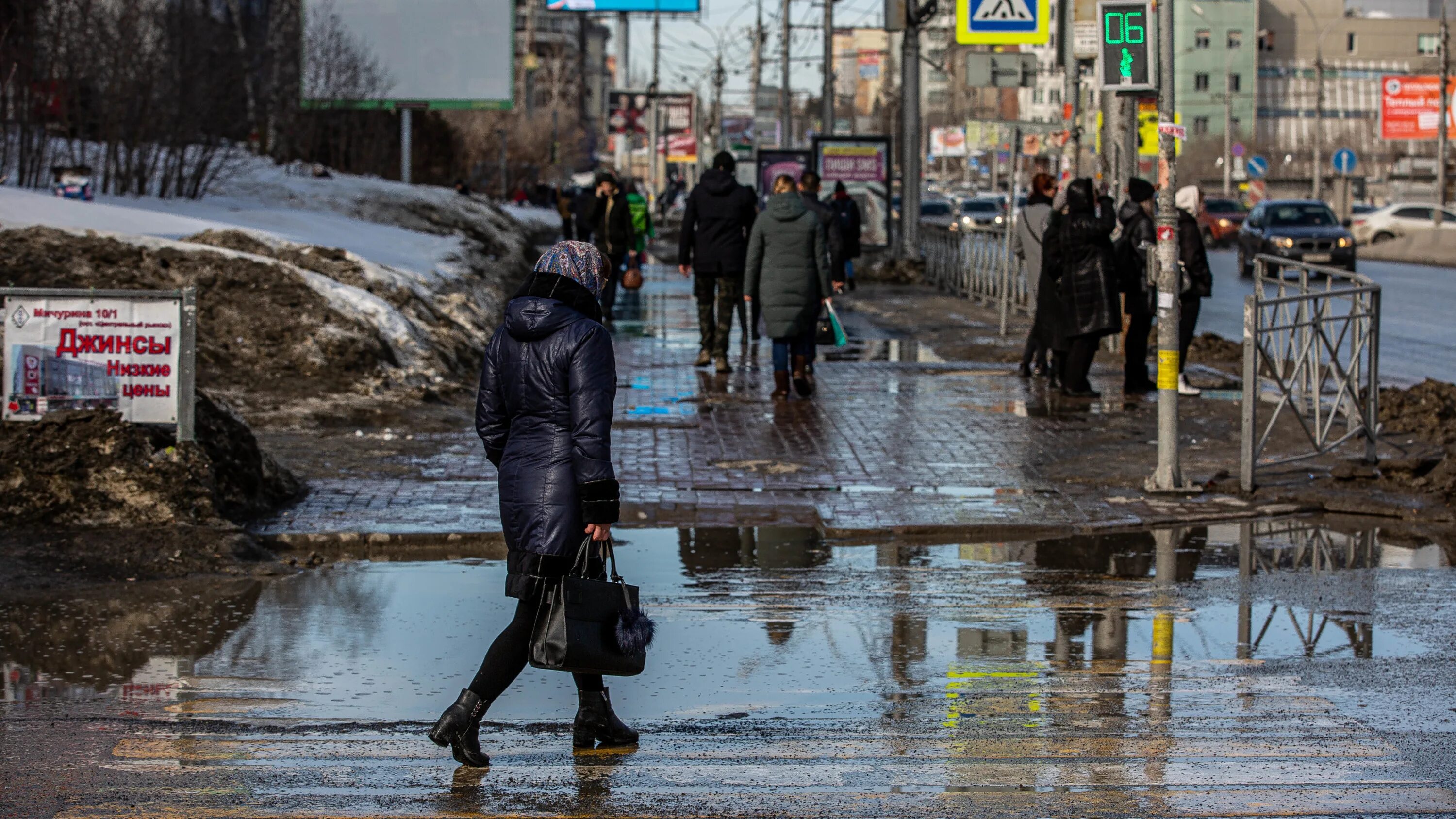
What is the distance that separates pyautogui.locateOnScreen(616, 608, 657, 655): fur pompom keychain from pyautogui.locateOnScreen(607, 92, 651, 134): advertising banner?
53.2 m

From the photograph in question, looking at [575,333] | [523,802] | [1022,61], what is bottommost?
[523,802]

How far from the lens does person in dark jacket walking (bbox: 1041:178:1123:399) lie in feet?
44.3

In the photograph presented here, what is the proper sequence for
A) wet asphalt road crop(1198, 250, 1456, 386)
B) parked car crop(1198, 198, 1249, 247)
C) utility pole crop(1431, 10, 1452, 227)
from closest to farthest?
wet asphalt road crop(1198, 250, 1456, 386) < utility pole crop(1431, 10, 1452, 227) < parked car crop(1198, 198, 1249, 247)

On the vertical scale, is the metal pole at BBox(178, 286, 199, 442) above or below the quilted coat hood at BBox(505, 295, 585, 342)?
below

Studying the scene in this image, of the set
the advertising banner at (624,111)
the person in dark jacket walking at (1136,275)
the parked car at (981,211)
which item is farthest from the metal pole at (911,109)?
the advertising banner at (624,111)

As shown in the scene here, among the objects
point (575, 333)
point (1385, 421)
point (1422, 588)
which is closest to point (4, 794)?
point (575, 333)

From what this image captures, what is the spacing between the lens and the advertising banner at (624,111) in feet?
190

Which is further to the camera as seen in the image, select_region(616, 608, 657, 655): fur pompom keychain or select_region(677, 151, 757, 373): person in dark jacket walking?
select_region(677, 151, 757, 373): person in dark jacket walking

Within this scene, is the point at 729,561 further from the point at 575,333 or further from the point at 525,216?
the point at 525,216

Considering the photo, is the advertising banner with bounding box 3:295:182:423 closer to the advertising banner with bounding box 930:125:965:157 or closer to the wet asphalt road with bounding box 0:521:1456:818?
the wet asphalt road with bounding box 0:521:1456:818

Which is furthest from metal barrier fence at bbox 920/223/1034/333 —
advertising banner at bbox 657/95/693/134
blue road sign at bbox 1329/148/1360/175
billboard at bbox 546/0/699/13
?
advertising banner at bbox 657/95/693/134

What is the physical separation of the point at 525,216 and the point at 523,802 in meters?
48.9

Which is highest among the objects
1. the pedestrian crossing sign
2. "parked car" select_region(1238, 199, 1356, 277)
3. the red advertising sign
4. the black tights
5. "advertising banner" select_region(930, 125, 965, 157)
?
"advertising banner" select_region(930, 125, 965, 157)

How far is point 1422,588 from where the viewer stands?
7621mm
